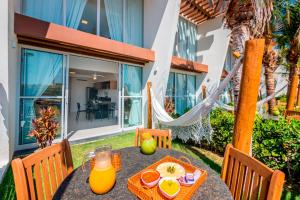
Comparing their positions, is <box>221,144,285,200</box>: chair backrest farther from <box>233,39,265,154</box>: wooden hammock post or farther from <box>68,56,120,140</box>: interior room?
<box>68,56,120,140</box>: interior room

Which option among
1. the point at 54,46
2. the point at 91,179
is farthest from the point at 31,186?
the point at 54,46

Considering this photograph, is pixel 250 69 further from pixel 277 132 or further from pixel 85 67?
pixel 85 67

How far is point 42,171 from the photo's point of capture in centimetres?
112

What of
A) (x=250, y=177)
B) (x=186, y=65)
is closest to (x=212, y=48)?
(x=186, y=65)

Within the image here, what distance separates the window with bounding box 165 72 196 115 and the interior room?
222 centimetres

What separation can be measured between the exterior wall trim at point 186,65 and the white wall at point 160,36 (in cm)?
97

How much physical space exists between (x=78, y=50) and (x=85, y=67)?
122 centimetres

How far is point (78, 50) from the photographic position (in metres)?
3.77

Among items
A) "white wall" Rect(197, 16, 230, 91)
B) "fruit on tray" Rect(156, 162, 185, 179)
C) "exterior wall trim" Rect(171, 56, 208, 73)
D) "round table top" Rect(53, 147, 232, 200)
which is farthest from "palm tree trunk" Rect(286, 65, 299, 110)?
"fruit on tray" Rect(156, 162, 185, 179)

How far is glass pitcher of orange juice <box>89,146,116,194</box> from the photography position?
0.90m

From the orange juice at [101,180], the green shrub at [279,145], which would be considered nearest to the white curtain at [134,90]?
the green shrub at [279,145]

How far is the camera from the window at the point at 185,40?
21.6 feet

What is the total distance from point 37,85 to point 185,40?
5793 millimetres

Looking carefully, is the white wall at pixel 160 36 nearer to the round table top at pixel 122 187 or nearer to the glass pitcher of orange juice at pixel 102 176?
the round table top at pixel 122 187
